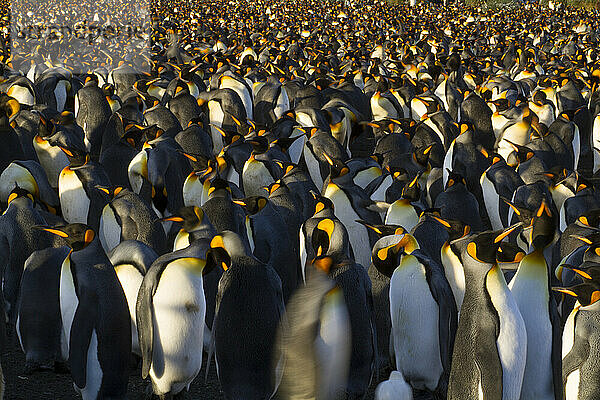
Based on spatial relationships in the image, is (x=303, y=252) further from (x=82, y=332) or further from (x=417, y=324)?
(x=82, y=332)

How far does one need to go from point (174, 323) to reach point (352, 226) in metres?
1.70

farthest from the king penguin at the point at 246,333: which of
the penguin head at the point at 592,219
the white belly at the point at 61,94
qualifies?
the white belly at the point at 61,94

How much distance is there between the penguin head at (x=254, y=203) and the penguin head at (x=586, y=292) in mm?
1859

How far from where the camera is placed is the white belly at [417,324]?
11.9 ft

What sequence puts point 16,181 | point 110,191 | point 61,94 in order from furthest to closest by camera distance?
1. point 61,94
2. point 16,181
3. point 110,191

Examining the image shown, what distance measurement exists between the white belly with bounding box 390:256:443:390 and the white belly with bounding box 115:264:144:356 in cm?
127

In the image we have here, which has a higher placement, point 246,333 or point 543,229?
point 543,229

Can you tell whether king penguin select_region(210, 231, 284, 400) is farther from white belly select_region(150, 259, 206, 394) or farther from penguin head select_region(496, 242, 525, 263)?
penguin head select_region(496, 242, 525, 263)

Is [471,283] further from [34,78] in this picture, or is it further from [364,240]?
[34,78]

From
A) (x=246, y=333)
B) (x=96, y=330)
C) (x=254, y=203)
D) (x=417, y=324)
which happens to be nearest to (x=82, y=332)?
(x=96, y=330)

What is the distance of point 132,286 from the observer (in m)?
3.76

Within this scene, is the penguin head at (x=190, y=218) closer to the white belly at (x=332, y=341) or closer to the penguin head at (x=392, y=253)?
→ the penguin head at (x=392, y=253)

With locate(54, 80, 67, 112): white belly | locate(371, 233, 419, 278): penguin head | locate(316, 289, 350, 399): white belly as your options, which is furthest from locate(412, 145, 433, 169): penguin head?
locate(54, 80, 67, 112): white belly

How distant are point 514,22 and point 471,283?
24.2 metres
